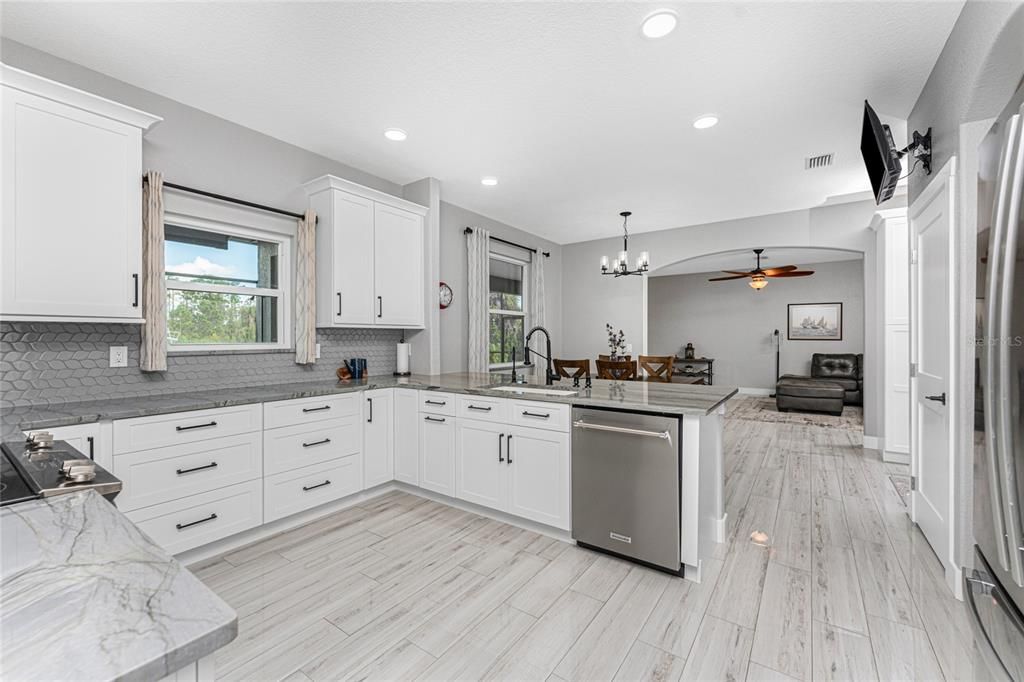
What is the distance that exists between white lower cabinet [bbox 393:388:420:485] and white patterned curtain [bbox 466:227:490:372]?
5.26ft

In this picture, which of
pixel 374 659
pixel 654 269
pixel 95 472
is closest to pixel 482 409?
pixel 374 659

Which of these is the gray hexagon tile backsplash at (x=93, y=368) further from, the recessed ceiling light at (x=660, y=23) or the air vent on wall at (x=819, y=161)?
the air vent on wall at (x=819, y=161)

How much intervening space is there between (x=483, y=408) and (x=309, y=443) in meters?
1.15

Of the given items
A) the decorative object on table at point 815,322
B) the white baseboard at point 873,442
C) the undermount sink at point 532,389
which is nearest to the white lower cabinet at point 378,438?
the undermount sink at point 532,389

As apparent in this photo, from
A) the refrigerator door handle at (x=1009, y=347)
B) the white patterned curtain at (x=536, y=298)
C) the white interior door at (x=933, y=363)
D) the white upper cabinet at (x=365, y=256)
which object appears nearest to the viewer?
the refrigerator door handle at (x=1009, y=347)

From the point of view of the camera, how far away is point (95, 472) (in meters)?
1.19

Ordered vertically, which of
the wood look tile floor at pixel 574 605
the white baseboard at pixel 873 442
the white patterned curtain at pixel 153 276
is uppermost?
the white patterned curtain at pixel 153 276

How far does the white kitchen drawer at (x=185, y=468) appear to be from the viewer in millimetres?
2250

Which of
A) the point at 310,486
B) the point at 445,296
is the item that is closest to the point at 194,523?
the point at 310,486

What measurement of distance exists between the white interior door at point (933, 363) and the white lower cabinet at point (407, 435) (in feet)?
9.99

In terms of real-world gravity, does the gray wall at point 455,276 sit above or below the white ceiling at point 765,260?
below

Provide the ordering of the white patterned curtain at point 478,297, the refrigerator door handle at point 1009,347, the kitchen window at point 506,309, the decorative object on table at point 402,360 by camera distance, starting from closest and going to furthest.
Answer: the refrigerator door handle at point 1009,347, the decorative object on table at point 402,360, the white patterned curtain at point 478,297, the kitchen window at point 506,309

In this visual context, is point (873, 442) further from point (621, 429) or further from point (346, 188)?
point (346, 188)

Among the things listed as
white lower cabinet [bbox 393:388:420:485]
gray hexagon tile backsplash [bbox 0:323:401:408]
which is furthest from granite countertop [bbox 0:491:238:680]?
white lower cabinet [bbox 393:388:420:485]
